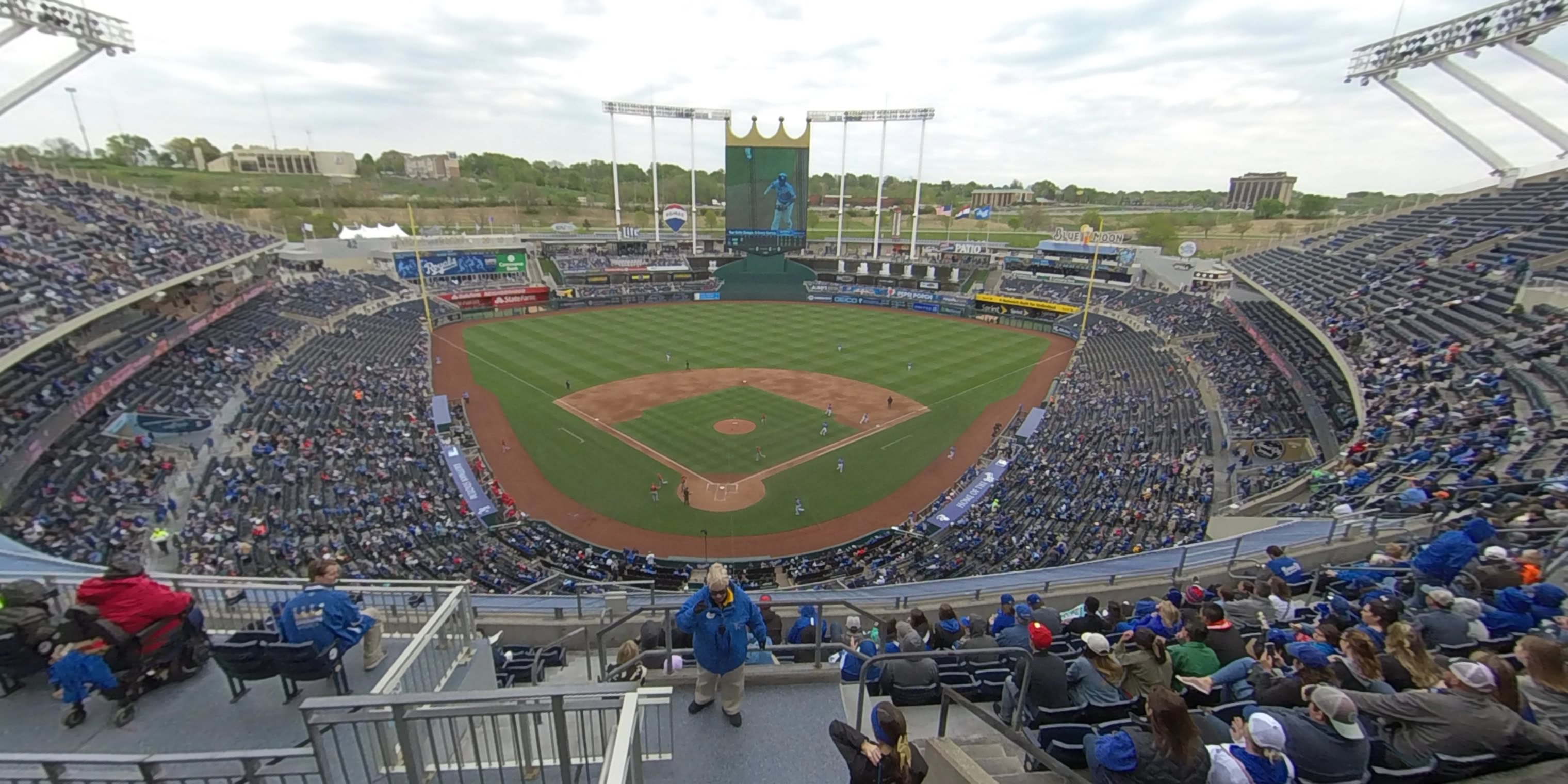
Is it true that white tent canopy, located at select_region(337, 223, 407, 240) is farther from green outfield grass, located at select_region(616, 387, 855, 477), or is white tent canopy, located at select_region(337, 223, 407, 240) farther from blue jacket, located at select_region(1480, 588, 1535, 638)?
blue jacket, located at select_region(1480, 588, 1535, 638)

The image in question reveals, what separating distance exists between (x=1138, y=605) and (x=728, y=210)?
62860 mm

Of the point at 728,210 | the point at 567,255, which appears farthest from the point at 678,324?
the point at 567,255

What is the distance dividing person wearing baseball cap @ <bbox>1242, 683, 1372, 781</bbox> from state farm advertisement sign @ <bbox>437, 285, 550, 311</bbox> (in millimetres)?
61786

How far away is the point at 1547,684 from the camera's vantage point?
4.53 m

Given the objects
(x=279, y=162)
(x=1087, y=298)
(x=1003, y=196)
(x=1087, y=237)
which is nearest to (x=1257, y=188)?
(x=1003, y=196)

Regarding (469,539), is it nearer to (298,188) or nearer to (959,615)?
(959,615)

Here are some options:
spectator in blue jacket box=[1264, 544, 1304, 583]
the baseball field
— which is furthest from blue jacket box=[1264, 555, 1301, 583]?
the baseball field

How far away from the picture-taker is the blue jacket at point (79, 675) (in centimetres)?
502

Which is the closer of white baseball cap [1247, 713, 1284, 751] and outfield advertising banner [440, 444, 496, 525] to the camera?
white baseball cap [1247, 713, 1284, 751]

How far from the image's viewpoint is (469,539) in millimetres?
19891

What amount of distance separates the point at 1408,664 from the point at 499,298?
207ft

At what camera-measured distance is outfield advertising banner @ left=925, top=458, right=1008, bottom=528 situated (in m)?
22.1

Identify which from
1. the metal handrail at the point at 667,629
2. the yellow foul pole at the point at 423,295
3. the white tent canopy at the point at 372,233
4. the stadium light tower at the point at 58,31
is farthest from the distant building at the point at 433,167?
the metal handrail at the point at 667,629

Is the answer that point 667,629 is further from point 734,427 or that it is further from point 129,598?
point 734,427
